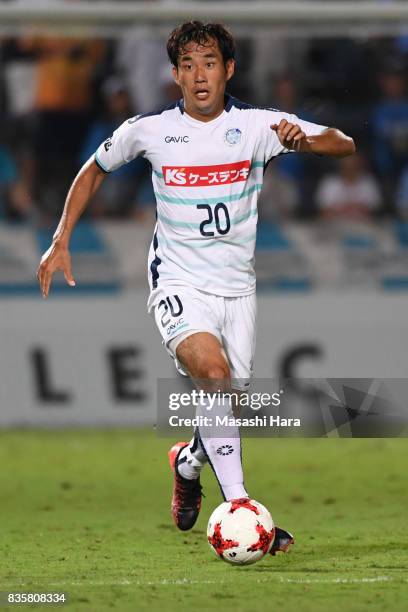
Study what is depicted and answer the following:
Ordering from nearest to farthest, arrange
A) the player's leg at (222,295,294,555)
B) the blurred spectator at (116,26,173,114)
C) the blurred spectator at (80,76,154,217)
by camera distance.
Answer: the player's leg at (222,295,294,555) → the blurred spectator at (116,26,173,114) → the blurred spectator at (80,76,154,217)

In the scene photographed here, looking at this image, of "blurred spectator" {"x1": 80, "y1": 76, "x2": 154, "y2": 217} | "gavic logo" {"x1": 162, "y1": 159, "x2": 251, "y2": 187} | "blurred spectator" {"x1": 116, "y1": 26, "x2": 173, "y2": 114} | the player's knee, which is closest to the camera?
the player's knee

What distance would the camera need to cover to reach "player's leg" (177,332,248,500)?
6285 millimetres

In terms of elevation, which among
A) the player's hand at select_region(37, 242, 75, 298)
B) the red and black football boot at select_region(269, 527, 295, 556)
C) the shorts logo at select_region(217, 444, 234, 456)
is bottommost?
the red and black football boot at select_region(269, 527, 295, 556)

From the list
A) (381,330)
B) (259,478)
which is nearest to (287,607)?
(259,478)

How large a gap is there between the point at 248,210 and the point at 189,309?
1.92ft

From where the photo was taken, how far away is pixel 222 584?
5.79 metres

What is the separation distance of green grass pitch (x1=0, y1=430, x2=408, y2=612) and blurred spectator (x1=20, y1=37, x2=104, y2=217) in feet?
7.29

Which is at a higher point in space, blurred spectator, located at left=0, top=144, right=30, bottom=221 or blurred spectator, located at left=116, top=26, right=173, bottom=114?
blurred spectator, located at left=116, top=26, right=173, bottom=114

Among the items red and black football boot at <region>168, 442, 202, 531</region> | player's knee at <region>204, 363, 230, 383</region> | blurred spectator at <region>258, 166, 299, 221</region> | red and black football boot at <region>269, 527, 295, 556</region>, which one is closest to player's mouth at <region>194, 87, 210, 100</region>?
player's knee at <region>204, 363, 230, 383</region>

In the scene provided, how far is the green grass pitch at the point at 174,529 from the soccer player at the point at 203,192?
1.72 ft

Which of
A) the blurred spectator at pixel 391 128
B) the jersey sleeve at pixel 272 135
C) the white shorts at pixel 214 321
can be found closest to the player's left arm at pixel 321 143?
the jersey sleeve at pixel 272 135

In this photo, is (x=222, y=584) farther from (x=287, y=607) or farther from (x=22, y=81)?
(x=22, y=81)

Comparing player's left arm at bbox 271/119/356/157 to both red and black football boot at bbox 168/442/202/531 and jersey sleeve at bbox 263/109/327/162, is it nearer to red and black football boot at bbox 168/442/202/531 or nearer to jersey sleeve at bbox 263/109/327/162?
jersey sleeve at bbox 263/109/327/162

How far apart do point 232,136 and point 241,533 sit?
1.92 m
